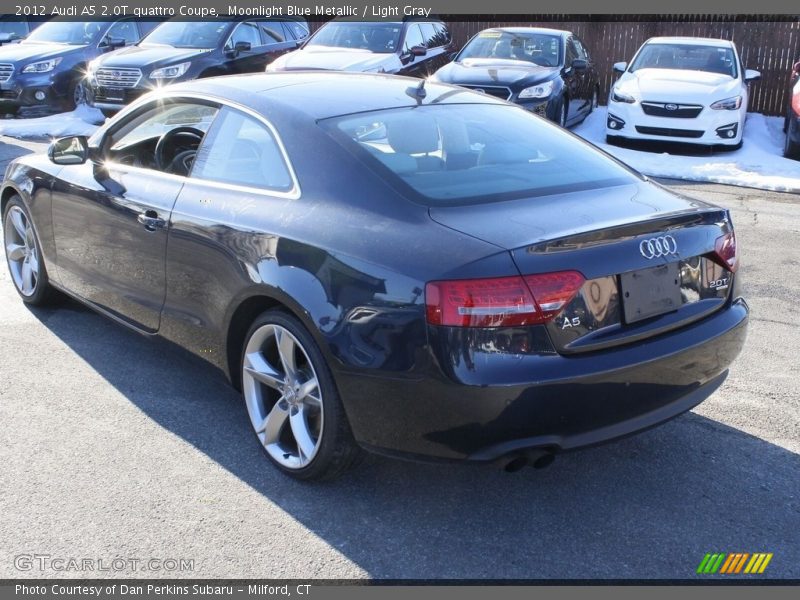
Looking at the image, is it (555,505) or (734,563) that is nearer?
(734,563)

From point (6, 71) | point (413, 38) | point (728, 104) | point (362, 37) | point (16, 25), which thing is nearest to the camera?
point (728, 104)

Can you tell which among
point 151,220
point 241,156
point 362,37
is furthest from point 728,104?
point 151,220

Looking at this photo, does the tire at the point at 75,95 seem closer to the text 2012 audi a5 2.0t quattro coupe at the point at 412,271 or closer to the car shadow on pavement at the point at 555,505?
the text 2012 audi a5 2.0t quattro coupe at the point at 412,271

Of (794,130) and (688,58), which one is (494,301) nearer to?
(794,130)

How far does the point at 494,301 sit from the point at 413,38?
11.8 meters

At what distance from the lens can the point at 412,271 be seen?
2.98 meters

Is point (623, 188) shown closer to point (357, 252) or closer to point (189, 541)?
point (357, 252)

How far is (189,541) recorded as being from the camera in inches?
125

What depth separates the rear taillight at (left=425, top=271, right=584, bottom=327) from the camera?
2857 mm

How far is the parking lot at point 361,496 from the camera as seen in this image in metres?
3.09

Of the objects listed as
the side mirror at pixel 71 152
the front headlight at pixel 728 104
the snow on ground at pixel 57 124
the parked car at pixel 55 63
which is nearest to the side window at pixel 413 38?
the front headlight at pixel 728 104

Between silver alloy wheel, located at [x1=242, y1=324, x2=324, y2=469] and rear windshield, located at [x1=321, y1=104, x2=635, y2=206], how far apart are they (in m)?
0.81

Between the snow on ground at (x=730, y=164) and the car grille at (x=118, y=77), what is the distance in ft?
21.7

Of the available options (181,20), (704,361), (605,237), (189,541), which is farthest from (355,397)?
(181,20)
